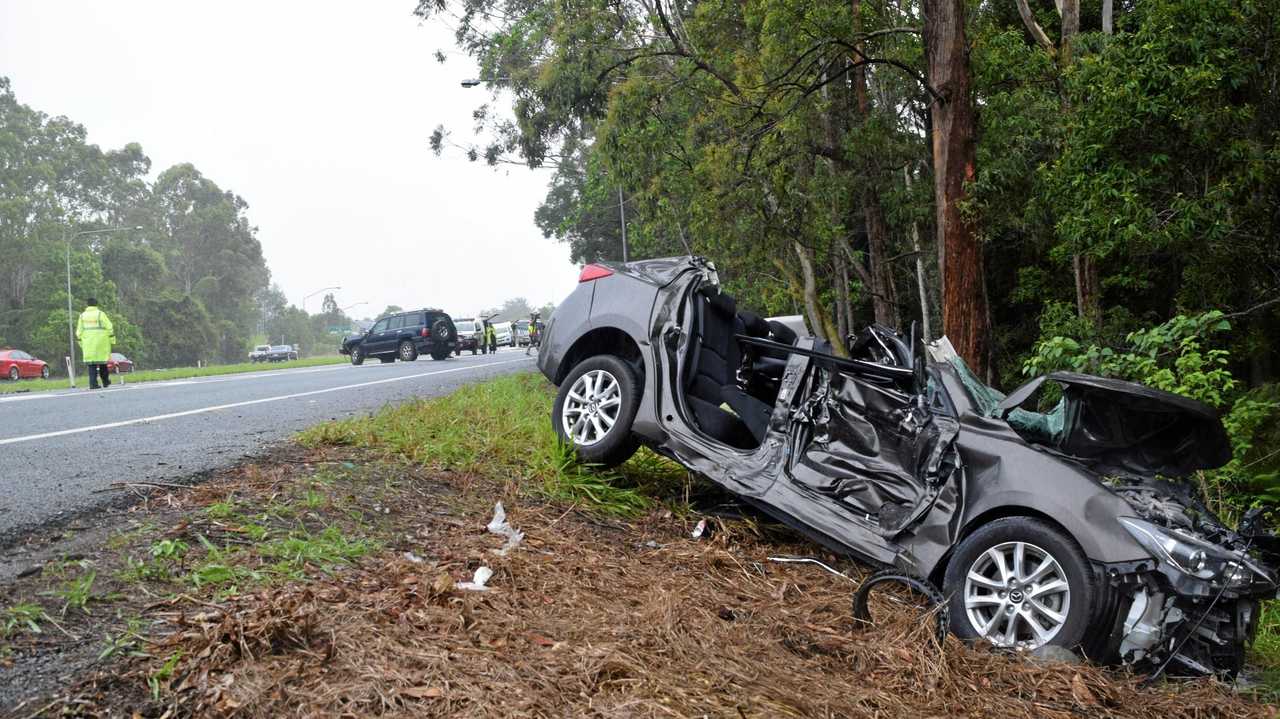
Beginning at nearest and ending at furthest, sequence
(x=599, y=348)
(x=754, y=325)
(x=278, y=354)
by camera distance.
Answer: (x=754, y=325)
(x=599, y=348)
(x=278, y=354)

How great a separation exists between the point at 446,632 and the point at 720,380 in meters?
2.88

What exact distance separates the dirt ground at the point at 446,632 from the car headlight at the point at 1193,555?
1.48 ft

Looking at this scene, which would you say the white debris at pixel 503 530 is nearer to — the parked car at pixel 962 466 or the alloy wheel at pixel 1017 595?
the parked car at pixel 962 466

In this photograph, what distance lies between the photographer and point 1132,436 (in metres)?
4.01

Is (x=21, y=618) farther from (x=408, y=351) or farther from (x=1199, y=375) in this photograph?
(x=408, y=351)

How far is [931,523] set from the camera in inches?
167

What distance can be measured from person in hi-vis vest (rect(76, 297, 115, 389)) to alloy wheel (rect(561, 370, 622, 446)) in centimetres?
1307

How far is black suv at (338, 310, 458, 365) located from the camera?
31.9m

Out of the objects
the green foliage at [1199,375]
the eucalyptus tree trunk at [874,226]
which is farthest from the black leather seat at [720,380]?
the eucalyptus tree trunk at [874,226]

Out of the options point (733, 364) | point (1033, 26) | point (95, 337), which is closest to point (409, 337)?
point (95, 337)

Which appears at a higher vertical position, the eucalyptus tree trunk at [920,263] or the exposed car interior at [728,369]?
the eucalyptus tree trunk at [920,263]

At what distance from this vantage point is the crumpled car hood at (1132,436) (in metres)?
3.98

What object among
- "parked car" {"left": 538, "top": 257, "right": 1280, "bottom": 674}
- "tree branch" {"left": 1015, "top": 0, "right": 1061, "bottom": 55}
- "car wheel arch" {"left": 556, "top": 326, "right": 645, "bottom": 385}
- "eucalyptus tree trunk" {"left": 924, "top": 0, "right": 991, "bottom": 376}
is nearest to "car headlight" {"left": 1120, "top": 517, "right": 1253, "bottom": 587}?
"parked car" {"left": 538, "top": 257, "right": 1280, "bottom": 674}

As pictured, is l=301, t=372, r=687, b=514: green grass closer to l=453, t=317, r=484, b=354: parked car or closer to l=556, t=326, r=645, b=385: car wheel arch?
l=556, t=326, r=645, b=385: car wheel arch
